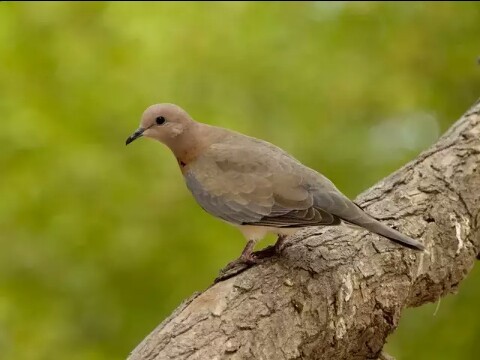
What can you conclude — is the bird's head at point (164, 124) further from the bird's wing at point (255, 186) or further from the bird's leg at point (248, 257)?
the bird's leg at point (248, 257)

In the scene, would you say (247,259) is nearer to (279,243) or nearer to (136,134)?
(279,243)

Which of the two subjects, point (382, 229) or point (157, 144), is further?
point (157, 144)

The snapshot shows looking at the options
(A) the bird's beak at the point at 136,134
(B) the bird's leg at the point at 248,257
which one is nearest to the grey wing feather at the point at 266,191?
(B) the bird's leg at the point at 248,257

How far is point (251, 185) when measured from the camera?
90.1 inches

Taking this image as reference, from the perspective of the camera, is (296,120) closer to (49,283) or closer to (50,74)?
(50,74)

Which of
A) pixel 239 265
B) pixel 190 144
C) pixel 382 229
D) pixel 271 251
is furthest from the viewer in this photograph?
pixel 190 144

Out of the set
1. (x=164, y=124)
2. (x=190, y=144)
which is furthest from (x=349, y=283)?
(x=164, y=124)

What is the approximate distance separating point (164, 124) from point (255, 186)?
426 mm

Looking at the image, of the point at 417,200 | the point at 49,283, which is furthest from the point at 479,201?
the point at 49,283

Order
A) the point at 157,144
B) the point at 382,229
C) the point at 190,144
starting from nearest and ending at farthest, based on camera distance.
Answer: the point at 382,229
the point at 190,144
the point at 157,144

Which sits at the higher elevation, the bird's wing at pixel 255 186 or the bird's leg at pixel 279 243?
the bird's wing at pixel 255 186

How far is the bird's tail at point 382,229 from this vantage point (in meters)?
2.12

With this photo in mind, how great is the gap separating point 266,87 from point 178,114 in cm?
147

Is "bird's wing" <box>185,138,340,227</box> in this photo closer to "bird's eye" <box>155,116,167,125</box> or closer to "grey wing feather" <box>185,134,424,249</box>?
"grey wing feather" <box>185,134,424,249</box>
